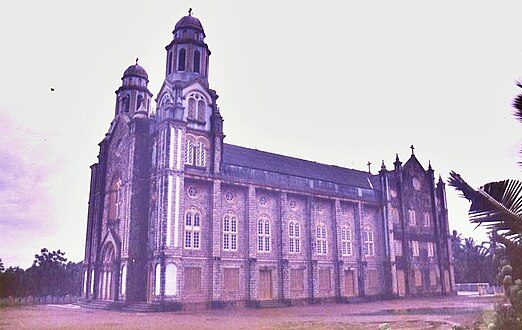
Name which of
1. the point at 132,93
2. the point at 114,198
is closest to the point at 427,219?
the point at 114,198

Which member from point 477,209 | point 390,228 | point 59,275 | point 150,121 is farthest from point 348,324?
point 59,275

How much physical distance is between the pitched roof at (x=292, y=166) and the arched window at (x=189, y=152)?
9.57ft

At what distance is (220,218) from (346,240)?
13.1m

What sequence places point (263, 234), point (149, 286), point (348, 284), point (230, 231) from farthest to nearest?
1. point (348, 284)
2. point (263, 234)
3. point (230, 231)
4. point (149, 286)

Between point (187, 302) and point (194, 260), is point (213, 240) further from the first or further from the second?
point (187, 302)

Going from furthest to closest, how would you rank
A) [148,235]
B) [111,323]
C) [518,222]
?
[148,235] < [111,323] < [518,222]

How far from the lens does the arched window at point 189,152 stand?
32.2 metres

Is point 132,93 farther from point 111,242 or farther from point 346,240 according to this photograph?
point 346,240

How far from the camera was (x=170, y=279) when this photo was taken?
29.2 m

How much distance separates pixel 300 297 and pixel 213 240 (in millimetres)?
8909

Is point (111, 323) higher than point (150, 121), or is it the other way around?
point (150, 121)

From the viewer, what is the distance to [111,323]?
2048 cm

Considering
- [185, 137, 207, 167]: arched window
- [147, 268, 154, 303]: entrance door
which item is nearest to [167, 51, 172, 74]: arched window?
[185, 137, 207, 167]: arched window

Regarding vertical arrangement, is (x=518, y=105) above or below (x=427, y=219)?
below
